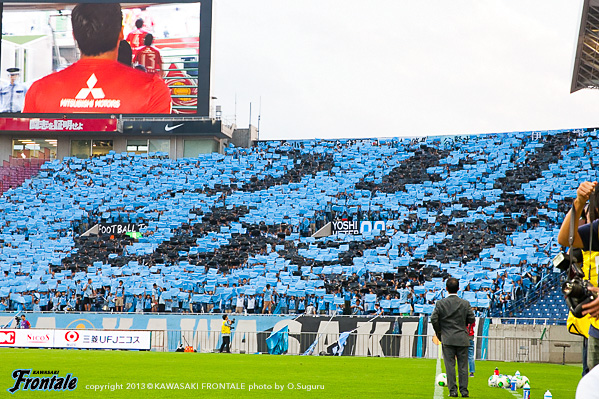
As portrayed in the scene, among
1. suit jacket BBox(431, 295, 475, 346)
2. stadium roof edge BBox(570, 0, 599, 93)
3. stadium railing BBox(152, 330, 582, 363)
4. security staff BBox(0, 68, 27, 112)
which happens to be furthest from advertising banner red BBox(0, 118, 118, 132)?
suit jacket BBox(431, 295, 475, 346)

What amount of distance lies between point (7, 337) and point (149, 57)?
79.7ft

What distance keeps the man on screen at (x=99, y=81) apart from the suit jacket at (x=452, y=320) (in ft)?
126

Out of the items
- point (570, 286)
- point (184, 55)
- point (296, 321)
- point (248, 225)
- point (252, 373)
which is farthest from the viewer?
point (184, 55)

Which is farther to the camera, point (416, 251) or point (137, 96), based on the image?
point (137, 96)

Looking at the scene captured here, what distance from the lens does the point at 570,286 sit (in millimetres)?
5645

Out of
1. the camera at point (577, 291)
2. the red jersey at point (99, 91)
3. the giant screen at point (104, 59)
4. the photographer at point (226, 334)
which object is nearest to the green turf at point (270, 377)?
the photographer at point (226, 334)

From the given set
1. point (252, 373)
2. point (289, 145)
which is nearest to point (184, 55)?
point (289, 145)

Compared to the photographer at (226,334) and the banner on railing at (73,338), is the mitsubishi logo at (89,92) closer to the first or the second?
the banner on railing at (73,338)

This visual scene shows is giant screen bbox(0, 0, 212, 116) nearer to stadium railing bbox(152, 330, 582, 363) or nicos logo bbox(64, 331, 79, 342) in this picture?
nicos logo bbox(64, 331, 79, 342)

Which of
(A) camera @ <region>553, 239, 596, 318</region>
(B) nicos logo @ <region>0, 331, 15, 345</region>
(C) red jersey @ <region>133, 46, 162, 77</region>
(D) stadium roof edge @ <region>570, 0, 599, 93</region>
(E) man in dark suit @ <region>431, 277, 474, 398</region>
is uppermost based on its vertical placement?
(C) red jersey @ <region>133, 46, 162, 77</region>

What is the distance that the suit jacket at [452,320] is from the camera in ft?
38.3

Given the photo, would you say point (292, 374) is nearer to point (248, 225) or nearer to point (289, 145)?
point (248, 225)

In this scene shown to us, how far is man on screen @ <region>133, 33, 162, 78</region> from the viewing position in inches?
1895

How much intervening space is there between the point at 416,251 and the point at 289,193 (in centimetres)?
1074
